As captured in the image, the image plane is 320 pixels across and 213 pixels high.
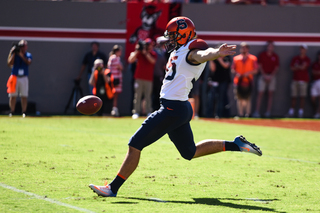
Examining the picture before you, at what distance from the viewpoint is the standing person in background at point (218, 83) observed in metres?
16.2

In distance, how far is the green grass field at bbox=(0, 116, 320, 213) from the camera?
5297 millimetres

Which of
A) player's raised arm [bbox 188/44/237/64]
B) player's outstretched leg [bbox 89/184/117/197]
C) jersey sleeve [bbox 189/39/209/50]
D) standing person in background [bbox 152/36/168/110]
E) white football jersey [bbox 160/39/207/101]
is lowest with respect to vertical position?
player's outstretched leg [bbox 89/184/117/197]

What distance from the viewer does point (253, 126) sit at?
47.4 feet

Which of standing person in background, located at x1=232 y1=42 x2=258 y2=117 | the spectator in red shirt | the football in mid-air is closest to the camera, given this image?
the football in mid-air

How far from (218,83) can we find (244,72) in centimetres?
114

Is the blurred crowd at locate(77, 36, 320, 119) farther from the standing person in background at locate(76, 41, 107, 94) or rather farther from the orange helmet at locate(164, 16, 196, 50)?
the orange helmet at locate(164, 16, 196, 50)

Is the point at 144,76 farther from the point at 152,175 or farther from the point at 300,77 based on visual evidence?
the point at 152,175

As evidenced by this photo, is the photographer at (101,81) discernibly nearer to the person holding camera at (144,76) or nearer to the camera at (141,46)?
the person holding camera at (144,76)

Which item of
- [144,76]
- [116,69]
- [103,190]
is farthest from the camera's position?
[116,69]

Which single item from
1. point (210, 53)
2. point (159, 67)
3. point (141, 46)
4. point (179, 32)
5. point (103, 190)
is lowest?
point (103, 190)

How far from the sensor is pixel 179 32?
600 centimetres

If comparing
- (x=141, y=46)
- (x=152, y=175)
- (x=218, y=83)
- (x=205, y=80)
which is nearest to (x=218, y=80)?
(x=218, y=83)

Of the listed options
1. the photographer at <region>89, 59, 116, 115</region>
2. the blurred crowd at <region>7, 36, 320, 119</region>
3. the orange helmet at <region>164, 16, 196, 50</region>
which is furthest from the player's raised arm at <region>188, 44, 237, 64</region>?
the photographer at <region>89, 59, 116, 115</region>

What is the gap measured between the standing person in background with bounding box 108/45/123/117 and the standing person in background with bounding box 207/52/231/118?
297 centimetres
